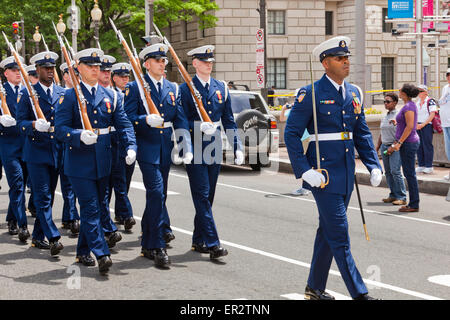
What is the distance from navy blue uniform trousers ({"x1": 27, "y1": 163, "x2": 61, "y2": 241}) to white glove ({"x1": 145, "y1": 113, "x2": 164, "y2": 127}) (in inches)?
58.9

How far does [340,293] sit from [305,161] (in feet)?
4.60

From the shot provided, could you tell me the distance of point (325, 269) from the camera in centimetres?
600

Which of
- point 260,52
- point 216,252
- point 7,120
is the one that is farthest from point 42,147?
point 260,52

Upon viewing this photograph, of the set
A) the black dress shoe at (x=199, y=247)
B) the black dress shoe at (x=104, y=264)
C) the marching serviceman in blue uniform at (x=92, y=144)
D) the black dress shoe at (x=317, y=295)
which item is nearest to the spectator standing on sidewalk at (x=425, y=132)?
the black dress shoe at (x=199, y=247)

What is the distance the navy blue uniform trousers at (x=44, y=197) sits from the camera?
26.9 feet

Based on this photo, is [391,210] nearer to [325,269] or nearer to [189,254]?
[189,254]

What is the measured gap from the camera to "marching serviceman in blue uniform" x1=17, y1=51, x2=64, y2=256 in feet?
27.1

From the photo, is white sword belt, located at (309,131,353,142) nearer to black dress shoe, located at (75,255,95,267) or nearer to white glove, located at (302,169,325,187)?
white glove, located at (302,169,325,187)

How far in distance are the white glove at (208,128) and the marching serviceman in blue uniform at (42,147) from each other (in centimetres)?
178

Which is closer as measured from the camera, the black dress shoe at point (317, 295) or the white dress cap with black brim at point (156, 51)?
the black dress shoe at point (317, 295)

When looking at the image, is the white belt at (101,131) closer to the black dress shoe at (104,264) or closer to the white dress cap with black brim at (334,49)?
the black dress shoe at (104,264)

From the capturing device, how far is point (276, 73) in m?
42.7

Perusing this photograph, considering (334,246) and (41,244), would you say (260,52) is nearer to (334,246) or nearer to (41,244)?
(41,244)
